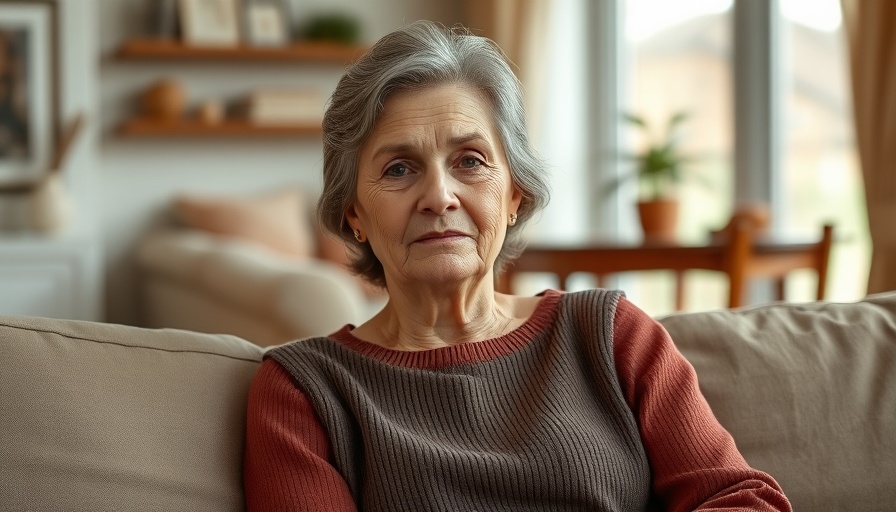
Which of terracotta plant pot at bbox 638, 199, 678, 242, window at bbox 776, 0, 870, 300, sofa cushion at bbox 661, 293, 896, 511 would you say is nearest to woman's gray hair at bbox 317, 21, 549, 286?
sofa cushion at bbox 661, 293, 896, 511

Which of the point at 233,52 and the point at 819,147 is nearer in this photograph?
the point at 819,147

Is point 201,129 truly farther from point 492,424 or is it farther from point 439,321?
point 492,424

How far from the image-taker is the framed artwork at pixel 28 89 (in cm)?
504

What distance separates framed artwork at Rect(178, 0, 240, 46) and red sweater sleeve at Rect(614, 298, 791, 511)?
412cm

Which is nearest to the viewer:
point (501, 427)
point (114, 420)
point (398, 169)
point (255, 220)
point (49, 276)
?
point (114, 420)

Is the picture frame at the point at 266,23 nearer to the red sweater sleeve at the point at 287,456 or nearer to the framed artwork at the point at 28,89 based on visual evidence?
the framed artwork at the point at 28,89

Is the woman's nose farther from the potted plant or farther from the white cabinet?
the white cabinet

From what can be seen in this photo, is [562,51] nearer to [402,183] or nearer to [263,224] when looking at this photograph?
[263,224]

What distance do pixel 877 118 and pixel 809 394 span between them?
1.92m

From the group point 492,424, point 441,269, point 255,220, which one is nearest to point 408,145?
point 441,269

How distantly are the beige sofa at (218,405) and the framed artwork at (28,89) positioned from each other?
3.95 meters

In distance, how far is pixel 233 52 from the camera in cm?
523

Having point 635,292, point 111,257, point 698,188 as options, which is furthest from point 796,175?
point 111,257

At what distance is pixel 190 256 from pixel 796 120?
234cm
